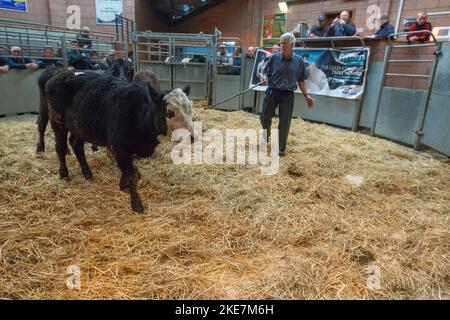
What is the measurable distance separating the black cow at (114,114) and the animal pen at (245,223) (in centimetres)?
56

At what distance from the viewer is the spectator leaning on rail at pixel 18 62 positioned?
7098mm

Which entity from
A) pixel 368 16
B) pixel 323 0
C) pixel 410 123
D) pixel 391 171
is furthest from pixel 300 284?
pixel 323 0

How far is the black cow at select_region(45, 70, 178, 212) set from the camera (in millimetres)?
2881

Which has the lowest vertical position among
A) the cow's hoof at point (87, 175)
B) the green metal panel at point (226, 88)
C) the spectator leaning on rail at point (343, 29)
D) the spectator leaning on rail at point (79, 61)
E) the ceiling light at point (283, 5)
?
the cow's hoof at point (87, 175)

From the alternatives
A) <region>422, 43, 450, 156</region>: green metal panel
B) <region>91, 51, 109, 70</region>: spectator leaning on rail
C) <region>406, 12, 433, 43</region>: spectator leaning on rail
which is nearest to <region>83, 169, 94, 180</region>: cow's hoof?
<region>91, 51, 109, 70</region>: spectator leaning on rail

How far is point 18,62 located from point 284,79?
6.45 metres

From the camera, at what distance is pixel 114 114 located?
292cm

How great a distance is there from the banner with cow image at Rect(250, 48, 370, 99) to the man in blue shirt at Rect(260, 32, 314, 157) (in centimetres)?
179

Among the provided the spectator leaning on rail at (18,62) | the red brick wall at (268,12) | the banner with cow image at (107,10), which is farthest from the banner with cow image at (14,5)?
the red brick wall at (268,12)

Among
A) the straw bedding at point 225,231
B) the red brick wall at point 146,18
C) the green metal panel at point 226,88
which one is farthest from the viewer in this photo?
the red brick wall at point 146,18

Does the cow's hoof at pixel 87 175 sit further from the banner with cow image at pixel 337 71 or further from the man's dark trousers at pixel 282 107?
the banner with cow image at pixel 337 71

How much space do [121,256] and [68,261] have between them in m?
0.37

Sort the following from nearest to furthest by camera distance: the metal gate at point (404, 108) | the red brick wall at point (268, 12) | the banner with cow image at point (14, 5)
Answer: the metal gate at point (404, 108) < the red brick wall at point (268, 12) < the banner with cow image at point (14, 5)

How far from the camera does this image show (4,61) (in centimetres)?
706
